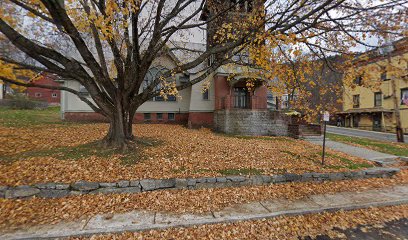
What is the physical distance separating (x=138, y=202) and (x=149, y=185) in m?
0.53

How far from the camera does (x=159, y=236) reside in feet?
11.0

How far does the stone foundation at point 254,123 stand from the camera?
1280cm

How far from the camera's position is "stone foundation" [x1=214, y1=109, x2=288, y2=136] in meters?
12.8

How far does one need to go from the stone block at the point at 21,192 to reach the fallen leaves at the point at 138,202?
13 cm

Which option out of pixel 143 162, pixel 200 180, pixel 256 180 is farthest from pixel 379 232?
pixel 143 162

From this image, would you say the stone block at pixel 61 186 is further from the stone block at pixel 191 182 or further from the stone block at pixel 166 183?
the stone block at pixel 191 182

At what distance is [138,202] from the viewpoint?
4383 millimetres

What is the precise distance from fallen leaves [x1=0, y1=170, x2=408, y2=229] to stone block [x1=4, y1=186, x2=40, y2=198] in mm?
126

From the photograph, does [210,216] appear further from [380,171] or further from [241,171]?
[380,171]

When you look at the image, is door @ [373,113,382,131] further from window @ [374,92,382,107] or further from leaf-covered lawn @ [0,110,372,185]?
leaf-covered lawn @ [0,110,372,185]

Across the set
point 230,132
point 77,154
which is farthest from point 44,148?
point 230,132

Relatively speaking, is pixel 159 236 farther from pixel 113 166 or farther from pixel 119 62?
pixel 119 62

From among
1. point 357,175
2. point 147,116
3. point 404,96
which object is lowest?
point 357,175

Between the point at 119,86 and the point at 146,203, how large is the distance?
4418 millimetres
